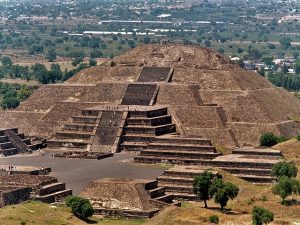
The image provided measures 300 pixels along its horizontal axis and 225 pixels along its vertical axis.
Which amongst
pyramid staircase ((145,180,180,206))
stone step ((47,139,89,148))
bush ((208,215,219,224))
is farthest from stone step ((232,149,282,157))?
bush ((208,215,219,224))

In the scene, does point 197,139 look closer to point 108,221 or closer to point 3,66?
point 108,221

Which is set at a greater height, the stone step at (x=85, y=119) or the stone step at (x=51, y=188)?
the stone step at (x=85, y=119)

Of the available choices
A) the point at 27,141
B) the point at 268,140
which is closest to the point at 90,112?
the point at 27,141

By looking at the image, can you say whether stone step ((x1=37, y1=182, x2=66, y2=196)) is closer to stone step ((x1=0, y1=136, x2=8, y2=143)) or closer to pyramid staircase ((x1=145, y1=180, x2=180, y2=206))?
pyramid staircase ((x1=145, y1=180, x2=180, y2=206))

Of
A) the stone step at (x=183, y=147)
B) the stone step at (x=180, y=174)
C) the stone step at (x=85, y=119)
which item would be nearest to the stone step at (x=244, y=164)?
the stone step at (x=183, y=147)

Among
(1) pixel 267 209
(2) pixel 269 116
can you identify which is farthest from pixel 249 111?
(1) pixel 267 209

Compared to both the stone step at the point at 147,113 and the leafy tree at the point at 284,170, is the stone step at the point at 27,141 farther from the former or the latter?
the leafy tree at the point at 284,170

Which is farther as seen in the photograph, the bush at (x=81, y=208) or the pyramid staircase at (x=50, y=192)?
the pyramid staircase at (x=50, y=192)
